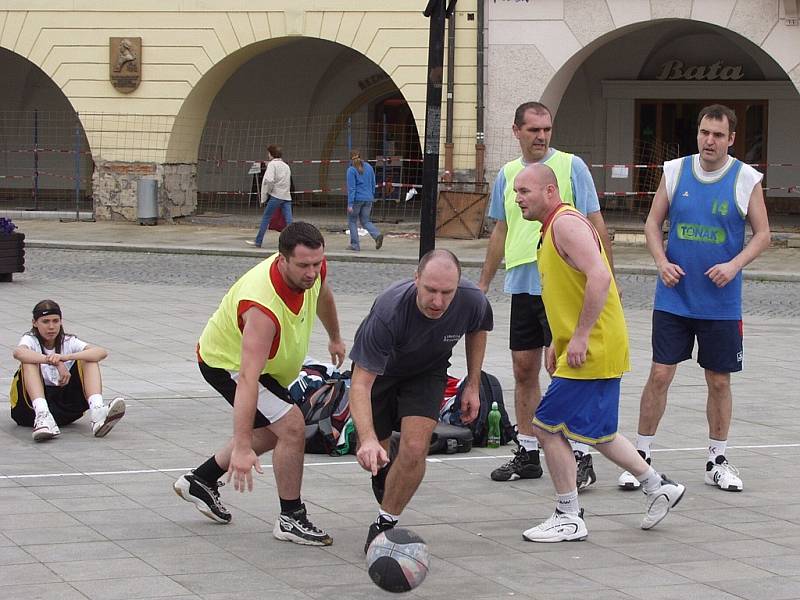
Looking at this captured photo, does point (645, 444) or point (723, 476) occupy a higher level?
point (645, 444)

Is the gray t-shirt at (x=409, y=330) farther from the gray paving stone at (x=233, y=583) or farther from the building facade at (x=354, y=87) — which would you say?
Result: the building facade at (x=354, y=87)

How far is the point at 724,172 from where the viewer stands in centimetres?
723

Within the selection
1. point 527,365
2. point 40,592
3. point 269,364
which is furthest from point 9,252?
point 40,592

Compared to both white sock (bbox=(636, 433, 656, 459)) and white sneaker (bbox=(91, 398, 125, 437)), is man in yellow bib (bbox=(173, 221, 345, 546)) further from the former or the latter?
white sneaker (bbox=(91, 398, 125, 437))

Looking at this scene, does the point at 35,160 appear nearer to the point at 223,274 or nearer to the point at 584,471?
the point at 223,274

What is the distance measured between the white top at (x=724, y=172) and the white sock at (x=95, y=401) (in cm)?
334

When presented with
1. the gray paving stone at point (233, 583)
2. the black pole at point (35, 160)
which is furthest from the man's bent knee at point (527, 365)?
the black pole at point (35, 160)

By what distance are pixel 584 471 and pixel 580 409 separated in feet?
3.20

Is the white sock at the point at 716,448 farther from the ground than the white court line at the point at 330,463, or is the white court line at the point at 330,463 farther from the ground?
the white sock at the point at 716,448

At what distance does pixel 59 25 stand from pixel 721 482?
20321mm

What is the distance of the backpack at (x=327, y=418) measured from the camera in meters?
7.90

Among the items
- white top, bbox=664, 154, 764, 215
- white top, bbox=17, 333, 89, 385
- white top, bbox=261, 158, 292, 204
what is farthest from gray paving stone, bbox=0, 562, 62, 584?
white top, bbox=261, 158, 292, 204

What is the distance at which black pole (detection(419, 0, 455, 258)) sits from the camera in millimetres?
8742

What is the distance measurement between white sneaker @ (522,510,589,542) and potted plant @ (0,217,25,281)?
37.1 ft
